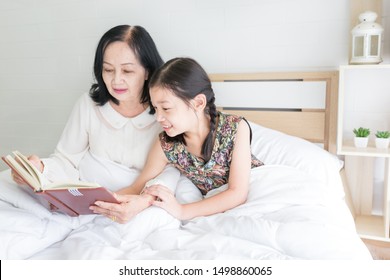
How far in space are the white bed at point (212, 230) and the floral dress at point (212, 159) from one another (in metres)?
0.06

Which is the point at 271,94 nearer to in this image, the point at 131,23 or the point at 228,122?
the point at 228,122

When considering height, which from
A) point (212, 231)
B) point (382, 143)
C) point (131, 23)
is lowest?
point (212, 231)

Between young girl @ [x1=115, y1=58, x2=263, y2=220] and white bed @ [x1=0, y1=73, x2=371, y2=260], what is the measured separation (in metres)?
0.06

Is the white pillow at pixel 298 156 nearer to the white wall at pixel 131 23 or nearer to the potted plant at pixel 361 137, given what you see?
the potted plant at pixel 361 137

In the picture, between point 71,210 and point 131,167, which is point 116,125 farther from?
point 71,210

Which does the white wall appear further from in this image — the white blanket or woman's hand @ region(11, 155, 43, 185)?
woman's hand @ region(11, 155, 43, 185)

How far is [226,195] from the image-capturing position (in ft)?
3.95

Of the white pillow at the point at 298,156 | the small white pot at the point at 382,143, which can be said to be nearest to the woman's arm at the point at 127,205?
the white pillow at the point at 298,156

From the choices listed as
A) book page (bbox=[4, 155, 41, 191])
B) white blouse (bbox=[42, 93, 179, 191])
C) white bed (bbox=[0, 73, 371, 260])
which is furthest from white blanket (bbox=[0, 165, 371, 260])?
white blouse (bbox=[42, 93, 179, 191])

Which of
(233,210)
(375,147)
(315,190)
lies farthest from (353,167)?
(233,210)

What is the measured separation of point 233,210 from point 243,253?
0.26 metres

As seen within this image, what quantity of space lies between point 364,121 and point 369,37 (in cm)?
39

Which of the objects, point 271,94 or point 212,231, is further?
point 271,94

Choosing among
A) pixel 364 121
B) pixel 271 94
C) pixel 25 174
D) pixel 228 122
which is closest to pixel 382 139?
pixel 364 121
